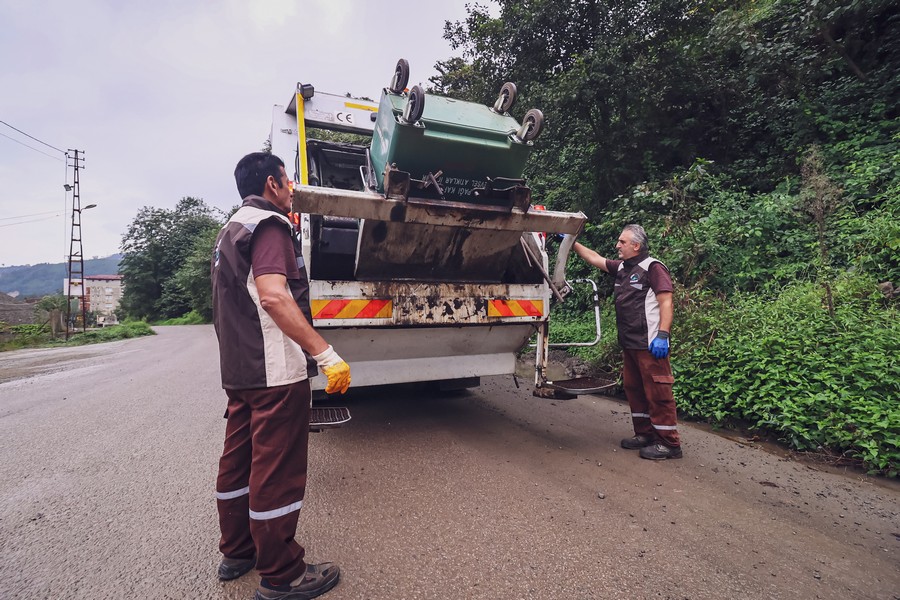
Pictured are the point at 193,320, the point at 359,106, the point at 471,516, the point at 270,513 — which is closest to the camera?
the point at 270,513

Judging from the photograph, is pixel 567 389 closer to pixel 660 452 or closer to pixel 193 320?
pixel 660 452

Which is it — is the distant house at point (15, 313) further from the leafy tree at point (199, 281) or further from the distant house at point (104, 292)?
the distant house at point (104, 292)

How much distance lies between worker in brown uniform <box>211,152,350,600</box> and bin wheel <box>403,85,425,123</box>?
121 centimetres

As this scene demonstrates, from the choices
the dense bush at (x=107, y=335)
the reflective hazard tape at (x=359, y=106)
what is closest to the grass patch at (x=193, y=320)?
the dense bush at (x=107, y=335)

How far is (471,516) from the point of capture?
2326 mm

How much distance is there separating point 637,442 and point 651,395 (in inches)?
15.2

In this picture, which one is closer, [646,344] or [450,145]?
[450,145]

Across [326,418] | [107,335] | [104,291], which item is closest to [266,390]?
[326,418]

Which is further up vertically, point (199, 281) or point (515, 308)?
point (199, 281)

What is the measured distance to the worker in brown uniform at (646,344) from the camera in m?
3.20

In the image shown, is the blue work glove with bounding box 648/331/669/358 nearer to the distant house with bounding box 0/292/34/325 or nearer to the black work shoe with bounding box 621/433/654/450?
the black work shoe with bounding box 621/433/654/450

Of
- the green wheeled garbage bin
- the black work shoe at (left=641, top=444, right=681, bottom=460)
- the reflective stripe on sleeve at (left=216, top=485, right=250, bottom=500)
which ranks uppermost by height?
the green wheeled garbage bin

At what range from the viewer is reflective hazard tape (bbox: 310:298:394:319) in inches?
112

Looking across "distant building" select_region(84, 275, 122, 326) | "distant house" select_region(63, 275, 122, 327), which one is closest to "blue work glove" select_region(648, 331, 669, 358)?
"distant house" select_region(63, 275, 122, 327)
